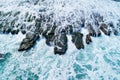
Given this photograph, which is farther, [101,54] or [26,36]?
[26,36]

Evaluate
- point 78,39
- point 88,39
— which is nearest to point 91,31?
point 88,39

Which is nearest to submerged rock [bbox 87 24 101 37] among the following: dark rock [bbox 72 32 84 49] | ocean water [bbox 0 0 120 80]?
ocean water [bbox 0 0 120 80]

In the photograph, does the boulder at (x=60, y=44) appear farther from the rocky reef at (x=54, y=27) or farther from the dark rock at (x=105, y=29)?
the dark rock at (x=105, y=29)

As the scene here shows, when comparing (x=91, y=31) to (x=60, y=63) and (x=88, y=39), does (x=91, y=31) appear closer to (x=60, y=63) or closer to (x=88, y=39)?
(x=88, y=39)

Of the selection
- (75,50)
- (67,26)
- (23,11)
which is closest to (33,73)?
(75,50)

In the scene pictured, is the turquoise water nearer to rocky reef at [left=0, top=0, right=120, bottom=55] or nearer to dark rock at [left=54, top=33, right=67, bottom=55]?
dark rock at [left=54, top=33, right=67, bottom=55]

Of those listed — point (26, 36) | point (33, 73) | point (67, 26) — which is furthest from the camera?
point (67, 26)

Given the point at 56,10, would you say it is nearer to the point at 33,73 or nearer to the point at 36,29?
the point at 36,29
